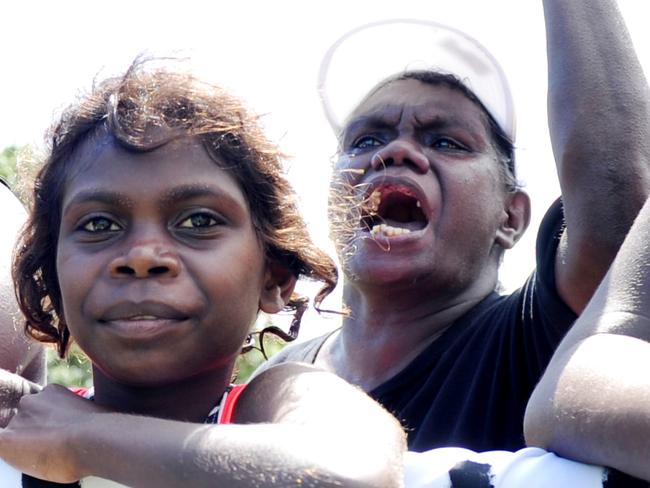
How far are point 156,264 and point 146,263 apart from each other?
0.02 meters

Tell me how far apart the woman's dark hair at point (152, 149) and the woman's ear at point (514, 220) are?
0.98 m

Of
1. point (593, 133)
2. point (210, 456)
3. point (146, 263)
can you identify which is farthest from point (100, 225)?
point (593, 133)

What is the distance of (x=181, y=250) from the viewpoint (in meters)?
2.04

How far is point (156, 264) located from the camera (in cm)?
200

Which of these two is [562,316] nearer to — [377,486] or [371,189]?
[371,189]

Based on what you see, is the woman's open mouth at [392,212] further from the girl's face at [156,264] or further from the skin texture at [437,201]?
the girl's face at [156,264]

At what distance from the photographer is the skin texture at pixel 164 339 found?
1.68 metres

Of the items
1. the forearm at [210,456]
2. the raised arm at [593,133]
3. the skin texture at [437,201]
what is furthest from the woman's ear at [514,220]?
the forearm at [210,456]

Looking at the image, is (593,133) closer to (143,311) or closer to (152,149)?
(152,149)

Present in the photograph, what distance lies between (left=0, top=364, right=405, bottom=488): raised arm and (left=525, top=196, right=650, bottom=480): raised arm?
0.77ft

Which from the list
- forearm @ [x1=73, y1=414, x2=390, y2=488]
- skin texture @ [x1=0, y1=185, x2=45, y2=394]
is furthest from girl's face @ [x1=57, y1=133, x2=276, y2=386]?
skin texture @ [x1=0, y1=185, x2=45, y2=394]

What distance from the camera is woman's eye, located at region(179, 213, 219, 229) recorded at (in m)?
2.07

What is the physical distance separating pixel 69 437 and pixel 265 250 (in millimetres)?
621

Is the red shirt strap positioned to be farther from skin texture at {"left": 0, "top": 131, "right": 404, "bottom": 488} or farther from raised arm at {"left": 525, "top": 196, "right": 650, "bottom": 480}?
raised arm at {"left": 525, "top": 196, "right": 650, "bottom": 480}
